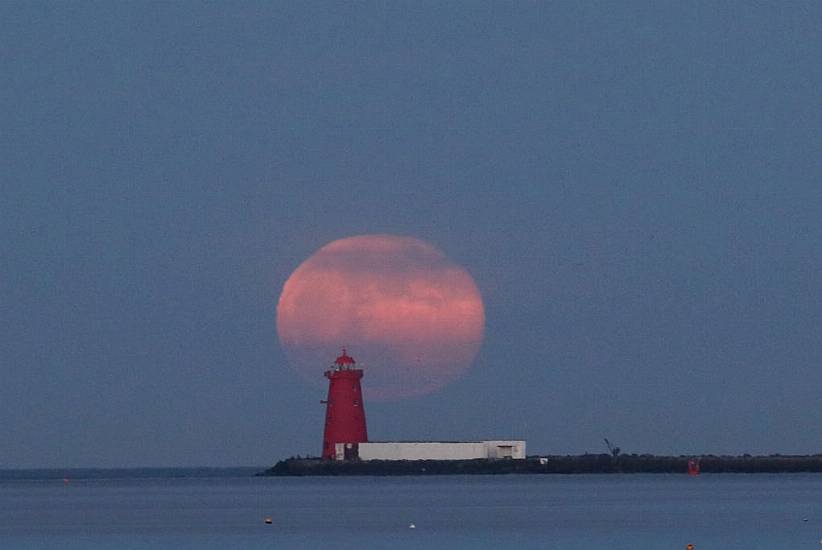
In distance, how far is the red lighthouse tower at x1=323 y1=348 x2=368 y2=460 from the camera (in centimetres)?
9831

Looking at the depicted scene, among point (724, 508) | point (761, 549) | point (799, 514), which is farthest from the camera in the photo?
point (724, 508)

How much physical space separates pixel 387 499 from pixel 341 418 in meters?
13.4

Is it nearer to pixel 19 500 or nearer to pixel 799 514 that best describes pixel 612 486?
pixel 19 500

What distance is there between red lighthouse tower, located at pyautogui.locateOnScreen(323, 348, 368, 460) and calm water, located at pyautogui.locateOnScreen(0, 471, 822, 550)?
317 centimetres

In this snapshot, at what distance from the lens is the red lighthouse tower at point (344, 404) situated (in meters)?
98.3

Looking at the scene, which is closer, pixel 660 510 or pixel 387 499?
pixel 660 510

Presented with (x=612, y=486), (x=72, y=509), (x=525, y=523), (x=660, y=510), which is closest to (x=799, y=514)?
(x=660, y=510)

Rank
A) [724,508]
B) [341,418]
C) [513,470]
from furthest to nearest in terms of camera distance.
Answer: [513,470]
[341,418]
[724,508]

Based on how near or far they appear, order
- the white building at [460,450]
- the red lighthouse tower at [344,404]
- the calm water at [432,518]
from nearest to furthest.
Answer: the calm water at [432,518] < the red lighthouse tower at [344,404] < the white building at [460,450]

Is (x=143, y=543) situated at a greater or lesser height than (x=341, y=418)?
lesser

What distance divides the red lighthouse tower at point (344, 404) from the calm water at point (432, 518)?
317 cm

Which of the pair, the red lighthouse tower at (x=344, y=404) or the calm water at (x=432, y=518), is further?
the red lighthouse tower at (x=344, y=404)

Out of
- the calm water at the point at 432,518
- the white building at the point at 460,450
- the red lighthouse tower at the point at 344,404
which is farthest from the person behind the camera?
the white building at the point at 460,450

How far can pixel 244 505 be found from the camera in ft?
277
